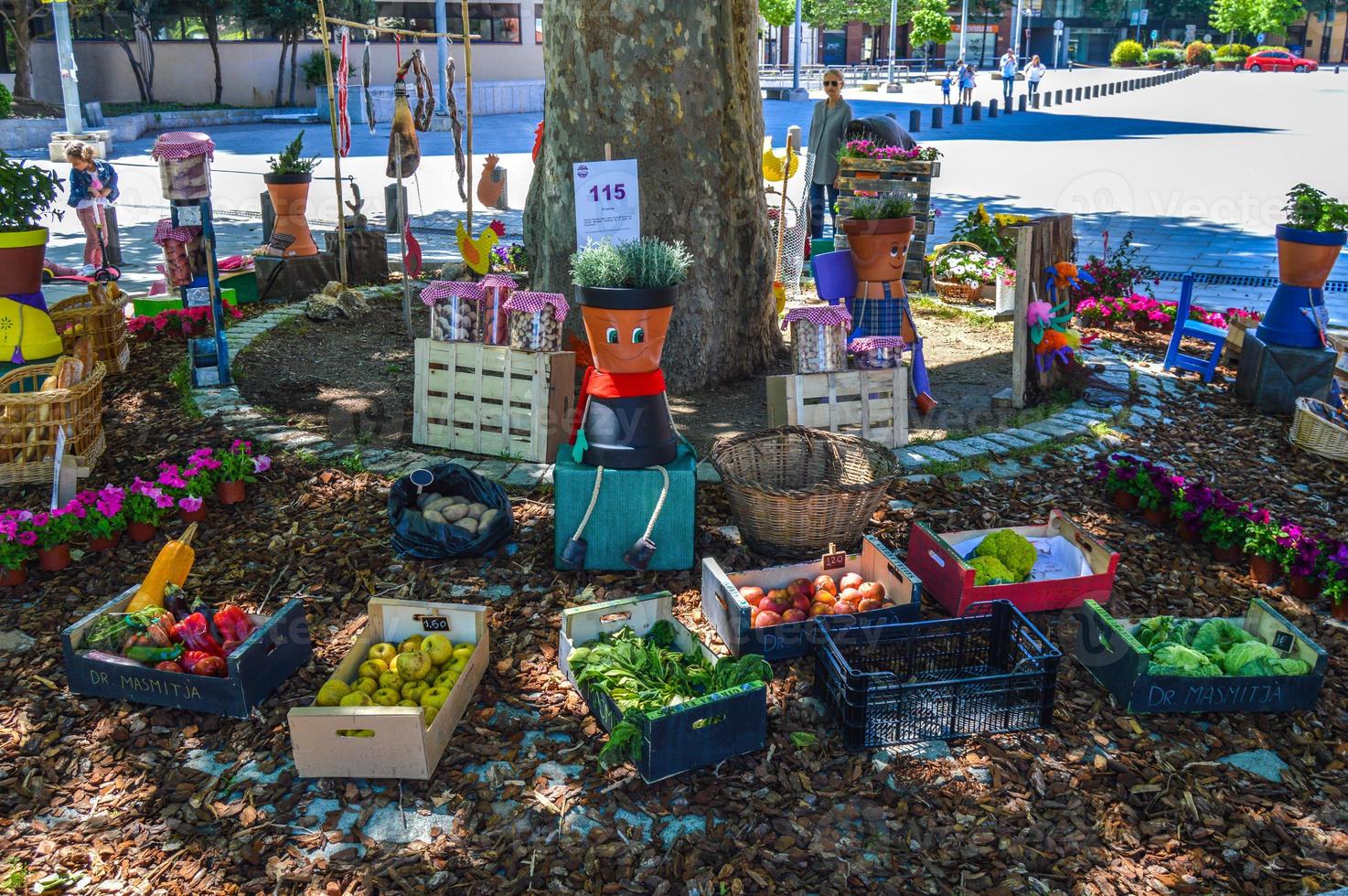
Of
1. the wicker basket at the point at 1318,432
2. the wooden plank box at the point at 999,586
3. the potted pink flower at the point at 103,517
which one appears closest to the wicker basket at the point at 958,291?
the wicker basket at the point at 1318,432

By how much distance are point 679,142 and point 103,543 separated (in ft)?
12.5

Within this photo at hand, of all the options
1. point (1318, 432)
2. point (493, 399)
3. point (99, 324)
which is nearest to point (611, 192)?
point (493, 399)

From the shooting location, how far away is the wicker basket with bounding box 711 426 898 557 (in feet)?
15.0

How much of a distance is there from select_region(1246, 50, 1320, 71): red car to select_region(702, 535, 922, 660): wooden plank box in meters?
71.7

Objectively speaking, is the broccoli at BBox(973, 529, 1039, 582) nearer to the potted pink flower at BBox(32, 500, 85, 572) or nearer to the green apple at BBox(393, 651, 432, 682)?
the green apple at BBox(393, 651, 432, 682)

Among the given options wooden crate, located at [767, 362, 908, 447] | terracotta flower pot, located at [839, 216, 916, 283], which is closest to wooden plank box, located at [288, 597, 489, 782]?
wooden crate, located at [767, 362, 908, 447]

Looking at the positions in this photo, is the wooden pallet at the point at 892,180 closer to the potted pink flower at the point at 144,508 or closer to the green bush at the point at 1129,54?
the potted pink flower at the point at 144,508

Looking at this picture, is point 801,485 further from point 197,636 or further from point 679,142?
point 197,636

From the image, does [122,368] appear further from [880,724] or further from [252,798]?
[880,724]

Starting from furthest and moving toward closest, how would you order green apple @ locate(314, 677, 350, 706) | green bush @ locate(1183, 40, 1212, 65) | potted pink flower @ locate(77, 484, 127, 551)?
green bush @ locate(1183, 40, 1212, 65) < potted pink flower @ locate(77, 484, 127, 551) < green apple @ locate(314, 677, 350, 706)

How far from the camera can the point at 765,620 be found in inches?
158

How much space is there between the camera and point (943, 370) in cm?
762

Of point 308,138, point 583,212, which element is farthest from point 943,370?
point 308,138

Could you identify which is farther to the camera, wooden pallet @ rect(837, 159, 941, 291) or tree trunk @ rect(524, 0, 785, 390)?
wooden pallet @ rect(837, 159, 941, 291)
